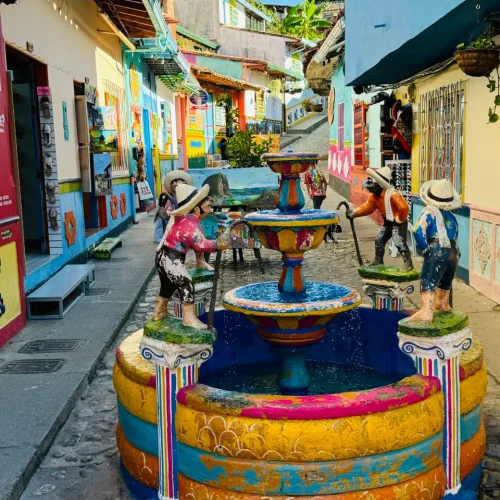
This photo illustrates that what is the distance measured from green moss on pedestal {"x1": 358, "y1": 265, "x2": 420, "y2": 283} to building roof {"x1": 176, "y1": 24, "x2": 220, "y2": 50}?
2751 cm

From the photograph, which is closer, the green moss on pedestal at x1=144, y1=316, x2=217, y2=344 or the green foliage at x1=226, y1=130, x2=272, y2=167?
the green moss on pedestal at x1=144, y1=316, x2=217, y2=344

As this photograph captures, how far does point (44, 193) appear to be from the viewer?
8.92 m

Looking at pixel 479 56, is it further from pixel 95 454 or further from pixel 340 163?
pixel 340 163

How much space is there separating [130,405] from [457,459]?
1733 mm

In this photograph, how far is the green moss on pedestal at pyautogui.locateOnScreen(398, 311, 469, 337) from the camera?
3270 millimetres

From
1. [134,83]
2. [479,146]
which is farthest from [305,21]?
[479,146]

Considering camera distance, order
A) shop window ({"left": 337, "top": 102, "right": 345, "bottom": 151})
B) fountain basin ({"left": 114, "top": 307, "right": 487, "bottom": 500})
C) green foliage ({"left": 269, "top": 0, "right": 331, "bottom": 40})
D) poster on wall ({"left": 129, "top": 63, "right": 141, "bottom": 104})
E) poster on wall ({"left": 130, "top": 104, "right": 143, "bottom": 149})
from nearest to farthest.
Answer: fountain basin ({"left": 114, "top": 307, "right": 487, "bottom": 500}) → poster on wall ({"left": 130, "top": 104, "right": 143, "bottom": 149}) → poster on wall ({"left": 129, "top": 63, "right": 141, "bottom": 104}) → shop window ({"left": 337, "top": 102, "right": 345, "bottom": 151}) → green foliage ({"left": 269, "top": 0, "right": 331, "bottom": 40})

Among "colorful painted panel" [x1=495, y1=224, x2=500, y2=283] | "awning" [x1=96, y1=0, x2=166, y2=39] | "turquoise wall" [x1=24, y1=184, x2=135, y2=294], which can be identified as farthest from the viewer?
"awning" [x1=96, y1=0, x2=166, y2=39]

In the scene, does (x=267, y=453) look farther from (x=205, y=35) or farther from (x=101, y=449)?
(x=205, y=35)

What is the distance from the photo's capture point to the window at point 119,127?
44.2ft

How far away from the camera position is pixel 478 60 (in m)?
6.49

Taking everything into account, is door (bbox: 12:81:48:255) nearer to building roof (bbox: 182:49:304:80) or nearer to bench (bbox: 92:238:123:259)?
bench (bbox: 92:238:123:259)

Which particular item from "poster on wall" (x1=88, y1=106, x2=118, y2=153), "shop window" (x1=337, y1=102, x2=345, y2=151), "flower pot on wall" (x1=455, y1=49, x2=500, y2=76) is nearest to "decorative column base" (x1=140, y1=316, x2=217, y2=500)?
"flower pot on wall" (x1=455, y1=49, x2=500, y2=76)

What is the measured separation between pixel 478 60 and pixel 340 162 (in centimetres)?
1558
